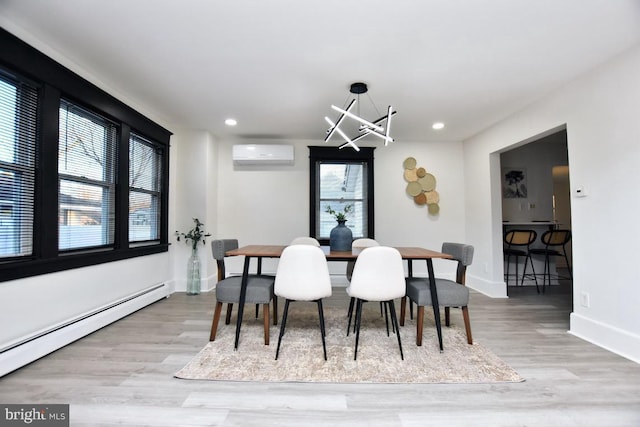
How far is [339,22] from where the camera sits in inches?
77.5

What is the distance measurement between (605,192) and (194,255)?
4706 millimetres

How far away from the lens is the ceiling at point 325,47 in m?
1.86

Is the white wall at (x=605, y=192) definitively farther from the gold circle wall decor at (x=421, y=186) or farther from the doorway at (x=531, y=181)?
the doorway at (x=531, y=181)

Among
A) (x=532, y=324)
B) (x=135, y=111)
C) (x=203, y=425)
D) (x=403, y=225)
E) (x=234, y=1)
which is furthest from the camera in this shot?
(x=403, y=225)

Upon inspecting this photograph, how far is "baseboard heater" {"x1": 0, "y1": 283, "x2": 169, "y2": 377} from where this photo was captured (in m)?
1.96

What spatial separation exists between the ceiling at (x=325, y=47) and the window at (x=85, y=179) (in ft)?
1.46

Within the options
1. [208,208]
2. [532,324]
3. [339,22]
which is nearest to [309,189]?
[208,208]

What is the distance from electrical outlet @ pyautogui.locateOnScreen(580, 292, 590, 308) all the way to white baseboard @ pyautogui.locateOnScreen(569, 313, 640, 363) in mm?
115

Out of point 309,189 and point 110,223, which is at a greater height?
point 309,189

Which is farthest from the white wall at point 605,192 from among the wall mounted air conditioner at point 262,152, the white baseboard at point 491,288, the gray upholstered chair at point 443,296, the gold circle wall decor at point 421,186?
the wall mounted air conditioner at point 262,152

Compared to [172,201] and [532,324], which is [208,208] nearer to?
[172,201]

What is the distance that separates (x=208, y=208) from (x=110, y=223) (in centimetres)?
144

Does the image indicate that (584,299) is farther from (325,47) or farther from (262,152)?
(262,152)

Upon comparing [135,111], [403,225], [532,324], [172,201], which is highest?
[135,111]
